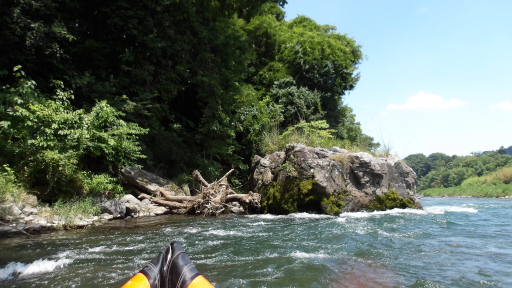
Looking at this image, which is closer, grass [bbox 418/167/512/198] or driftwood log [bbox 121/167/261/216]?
driftwood log [bbox 121/167/261/216]

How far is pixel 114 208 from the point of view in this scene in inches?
342

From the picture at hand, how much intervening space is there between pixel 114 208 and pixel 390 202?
8533mm

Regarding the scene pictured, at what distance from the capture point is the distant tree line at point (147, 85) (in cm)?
809

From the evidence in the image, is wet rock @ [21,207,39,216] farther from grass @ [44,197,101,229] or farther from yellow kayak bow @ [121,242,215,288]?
yellow kayak bow @ [121,242,215,288]

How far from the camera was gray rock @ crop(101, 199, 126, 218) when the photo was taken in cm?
859

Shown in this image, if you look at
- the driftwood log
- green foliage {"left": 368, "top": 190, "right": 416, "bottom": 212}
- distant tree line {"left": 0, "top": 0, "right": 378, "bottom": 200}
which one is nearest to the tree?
distant tree line {"left": 0, "top": 0, "right": 378, "bottom": 200}

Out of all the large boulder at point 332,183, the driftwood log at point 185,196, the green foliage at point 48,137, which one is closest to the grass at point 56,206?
the green foliage at point 48,137

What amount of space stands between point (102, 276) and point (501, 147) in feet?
294

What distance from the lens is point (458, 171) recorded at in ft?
180

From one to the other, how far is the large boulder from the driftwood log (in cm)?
78

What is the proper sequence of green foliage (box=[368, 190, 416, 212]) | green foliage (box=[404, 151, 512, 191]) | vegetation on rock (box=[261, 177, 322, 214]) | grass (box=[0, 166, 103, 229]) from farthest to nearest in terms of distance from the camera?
1. green foliage (box=[404, 151, 512, 191])
2. green foliage (box=[368, 190, 416, 212])
3. vegetation on rock (box=[261, 177, 322, 214])
4. grass (box=[0, 166, 103, 229])

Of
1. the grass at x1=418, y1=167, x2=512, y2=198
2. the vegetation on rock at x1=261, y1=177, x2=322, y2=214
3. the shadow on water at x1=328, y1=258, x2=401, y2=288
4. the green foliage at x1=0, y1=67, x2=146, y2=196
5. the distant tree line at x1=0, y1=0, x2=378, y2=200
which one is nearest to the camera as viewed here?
the shadow on water at x1=328, y1=258, x2=401, y2=288

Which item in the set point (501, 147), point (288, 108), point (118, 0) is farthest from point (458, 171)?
point (118, 0)

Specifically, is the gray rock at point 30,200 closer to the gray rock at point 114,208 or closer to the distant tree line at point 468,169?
the gray rock at point 114,208
